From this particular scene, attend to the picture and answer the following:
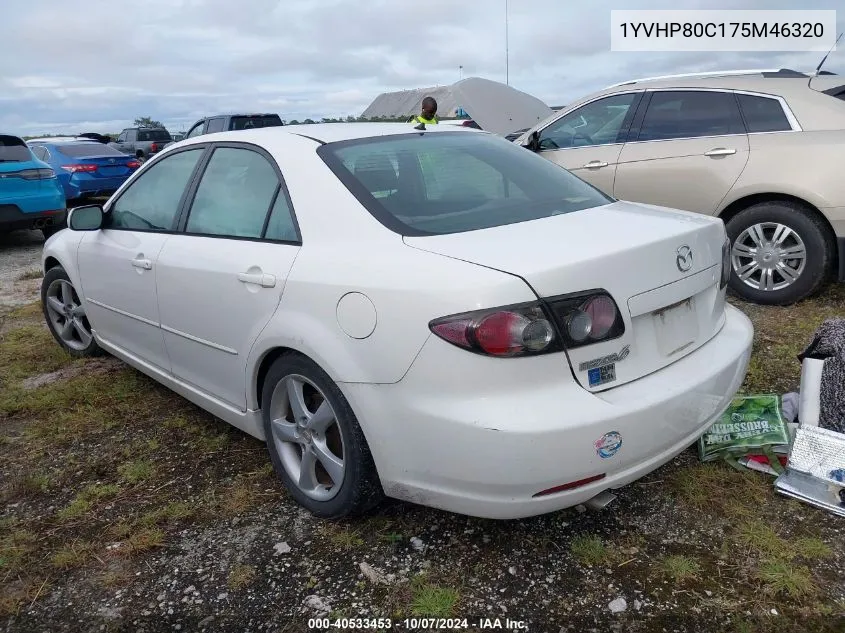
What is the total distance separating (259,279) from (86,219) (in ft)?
5.69

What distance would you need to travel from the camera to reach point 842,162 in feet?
15.5

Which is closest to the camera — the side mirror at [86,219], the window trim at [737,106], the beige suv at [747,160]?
the side mirror at [86,219]

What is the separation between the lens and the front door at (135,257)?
3.45m

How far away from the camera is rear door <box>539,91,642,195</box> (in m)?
5.82

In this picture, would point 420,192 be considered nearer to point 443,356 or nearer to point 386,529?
point 443,356

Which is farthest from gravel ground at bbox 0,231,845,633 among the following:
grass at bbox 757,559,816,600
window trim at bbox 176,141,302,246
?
window trim at bbox 176,141,302,246

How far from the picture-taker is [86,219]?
3.84 metres

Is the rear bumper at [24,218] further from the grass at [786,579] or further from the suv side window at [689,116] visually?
the grass at [786,579]

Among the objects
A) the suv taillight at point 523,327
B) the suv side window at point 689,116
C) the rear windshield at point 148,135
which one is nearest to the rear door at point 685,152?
the suv side window at point 689,116

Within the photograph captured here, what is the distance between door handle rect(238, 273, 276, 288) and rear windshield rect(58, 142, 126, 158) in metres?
11.6

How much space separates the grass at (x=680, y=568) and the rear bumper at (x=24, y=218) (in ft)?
29.6

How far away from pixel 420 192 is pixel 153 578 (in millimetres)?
1717

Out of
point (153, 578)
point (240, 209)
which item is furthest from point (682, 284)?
point (153, 578)

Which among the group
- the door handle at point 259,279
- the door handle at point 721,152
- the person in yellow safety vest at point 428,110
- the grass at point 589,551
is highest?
the person in yellow safety vest at point 428,110
